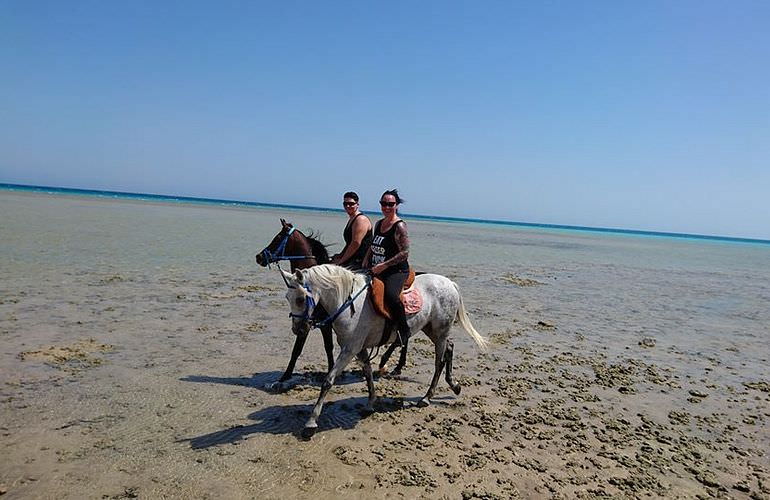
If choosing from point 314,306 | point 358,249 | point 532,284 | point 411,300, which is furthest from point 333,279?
point 532,284

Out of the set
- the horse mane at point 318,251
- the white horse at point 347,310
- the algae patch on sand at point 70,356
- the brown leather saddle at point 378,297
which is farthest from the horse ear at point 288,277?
the algae patch on sand at point 70,356

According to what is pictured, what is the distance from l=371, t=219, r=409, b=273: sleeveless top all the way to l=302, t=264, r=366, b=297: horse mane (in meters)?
0.68

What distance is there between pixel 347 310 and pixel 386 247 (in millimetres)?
1109

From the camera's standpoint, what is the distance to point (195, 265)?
16938 millimetres

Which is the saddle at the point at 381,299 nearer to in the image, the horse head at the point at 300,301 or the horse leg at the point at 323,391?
the horse leg at the point at 323,391

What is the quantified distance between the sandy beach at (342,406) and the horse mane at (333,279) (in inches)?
67.0

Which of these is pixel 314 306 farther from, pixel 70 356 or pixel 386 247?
pixel 70 356

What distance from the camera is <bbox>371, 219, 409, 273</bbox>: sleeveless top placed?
6.52 meters

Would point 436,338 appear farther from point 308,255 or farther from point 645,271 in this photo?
point 645,271

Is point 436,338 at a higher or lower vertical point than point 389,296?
lower

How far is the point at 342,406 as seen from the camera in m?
6.64

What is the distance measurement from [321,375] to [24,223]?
2359 centimetres

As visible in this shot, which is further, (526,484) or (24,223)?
(24,223)

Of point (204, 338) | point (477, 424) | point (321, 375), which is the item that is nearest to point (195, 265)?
point (204, 338)
